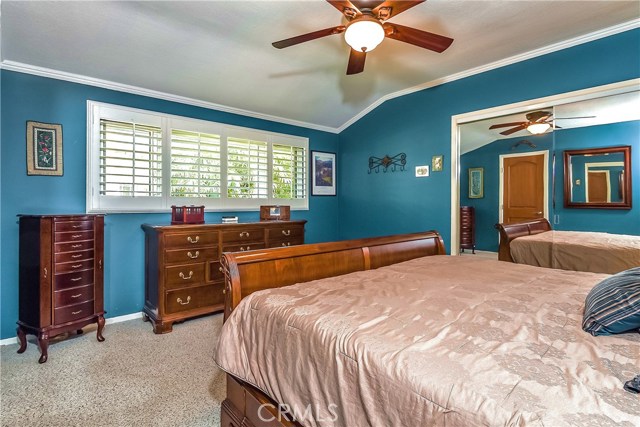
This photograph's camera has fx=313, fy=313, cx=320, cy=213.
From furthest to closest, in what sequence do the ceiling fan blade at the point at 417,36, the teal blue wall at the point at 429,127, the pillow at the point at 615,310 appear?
the teal blue wall at the point at 429,127
the ceiling fan blade at the point at 417,36
the pillow at the point at 615,310

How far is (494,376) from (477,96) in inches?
137

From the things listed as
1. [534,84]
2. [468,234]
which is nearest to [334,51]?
[534,84]

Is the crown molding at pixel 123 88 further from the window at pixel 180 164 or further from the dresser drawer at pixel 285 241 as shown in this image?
the dresser drawer at pixel 285 241

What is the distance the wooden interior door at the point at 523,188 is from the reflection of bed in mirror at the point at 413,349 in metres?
1.35

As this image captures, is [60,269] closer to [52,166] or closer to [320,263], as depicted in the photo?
[52,166]

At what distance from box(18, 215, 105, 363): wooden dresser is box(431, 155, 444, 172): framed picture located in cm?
364

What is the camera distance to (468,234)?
3621mm

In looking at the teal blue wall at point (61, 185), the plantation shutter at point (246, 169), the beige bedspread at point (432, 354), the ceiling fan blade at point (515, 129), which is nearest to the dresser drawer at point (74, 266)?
the teal blue wall at point (61, 185)

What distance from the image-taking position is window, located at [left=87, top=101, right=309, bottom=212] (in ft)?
10.6

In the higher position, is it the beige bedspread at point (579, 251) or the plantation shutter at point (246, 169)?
the plantation shutter at point (246, 169)

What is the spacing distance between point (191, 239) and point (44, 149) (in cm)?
156

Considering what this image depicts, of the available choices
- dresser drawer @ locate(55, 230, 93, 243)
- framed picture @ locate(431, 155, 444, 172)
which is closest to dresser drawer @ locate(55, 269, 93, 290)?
dresser drawer @ locate(55, 230, 93, 243)

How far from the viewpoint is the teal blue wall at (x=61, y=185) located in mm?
2807

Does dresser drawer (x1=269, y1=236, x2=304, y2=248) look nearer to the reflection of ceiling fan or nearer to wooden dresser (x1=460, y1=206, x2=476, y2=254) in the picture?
wooden dresser (x1=460, y1=206, x2=476, y2=254)
